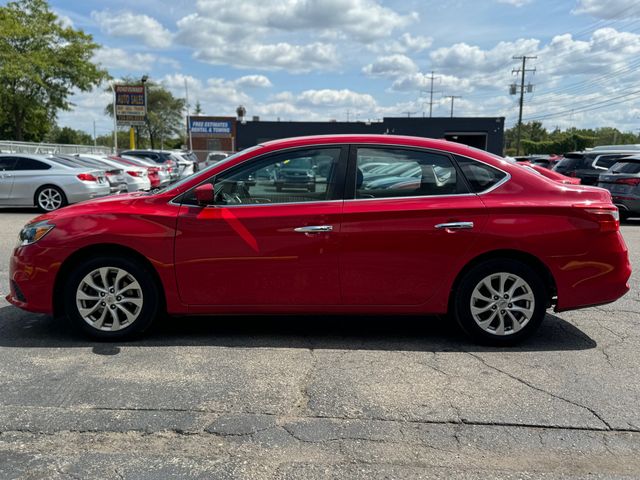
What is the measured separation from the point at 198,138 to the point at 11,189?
44.1 metres

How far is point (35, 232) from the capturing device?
4.61 metres

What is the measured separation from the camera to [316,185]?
460cm

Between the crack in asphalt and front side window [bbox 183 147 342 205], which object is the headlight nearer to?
front side window [bbox 183 147 342 205]

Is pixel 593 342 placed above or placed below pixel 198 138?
below

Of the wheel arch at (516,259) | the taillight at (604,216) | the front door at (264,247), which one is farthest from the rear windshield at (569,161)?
the front door at (264,247)

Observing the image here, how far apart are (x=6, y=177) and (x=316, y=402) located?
13.1 meters

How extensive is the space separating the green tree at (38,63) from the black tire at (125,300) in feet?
109

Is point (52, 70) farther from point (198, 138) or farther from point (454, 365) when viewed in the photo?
point (454, 365)

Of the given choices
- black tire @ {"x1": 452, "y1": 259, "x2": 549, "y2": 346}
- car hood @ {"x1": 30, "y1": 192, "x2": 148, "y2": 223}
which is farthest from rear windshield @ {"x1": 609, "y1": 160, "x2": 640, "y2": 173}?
car hood @ {"x1": 30, "y1": 192, "x2": 148, "y2": 223}

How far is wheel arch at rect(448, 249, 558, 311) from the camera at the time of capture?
455cm

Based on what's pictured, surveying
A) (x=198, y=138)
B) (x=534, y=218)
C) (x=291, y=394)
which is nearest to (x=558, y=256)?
(x=534, y=218)

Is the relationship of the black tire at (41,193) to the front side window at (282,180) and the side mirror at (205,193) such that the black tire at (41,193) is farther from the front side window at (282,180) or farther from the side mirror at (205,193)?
the side mirror at (205,193)

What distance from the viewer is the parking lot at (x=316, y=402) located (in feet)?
9.82

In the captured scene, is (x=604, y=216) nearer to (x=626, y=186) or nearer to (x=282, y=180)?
(x=282, y=180)
